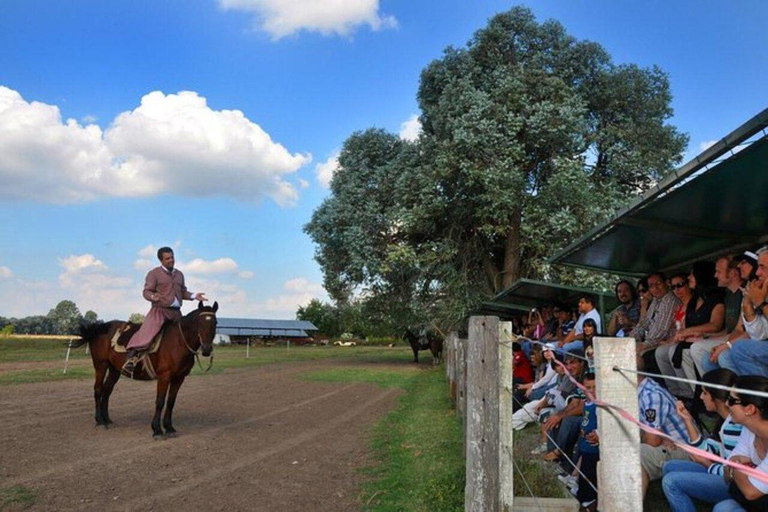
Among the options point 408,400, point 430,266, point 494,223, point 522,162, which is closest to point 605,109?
point 522,162

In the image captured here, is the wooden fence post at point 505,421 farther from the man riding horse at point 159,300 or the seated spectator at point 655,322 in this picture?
the man riding horse at point 159,300

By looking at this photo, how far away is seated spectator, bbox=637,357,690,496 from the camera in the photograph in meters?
4.46

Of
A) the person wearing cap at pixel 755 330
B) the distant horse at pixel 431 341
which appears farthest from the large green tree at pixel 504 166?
the person wearing cap at pixel 755 330

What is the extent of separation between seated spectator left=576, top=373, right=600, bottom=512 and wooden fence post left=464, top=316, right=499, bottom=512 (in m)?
0.99

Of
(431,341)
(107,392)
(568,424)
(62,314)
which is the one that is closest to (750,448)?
(568,424)

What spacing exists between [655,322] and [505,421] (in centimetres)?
357

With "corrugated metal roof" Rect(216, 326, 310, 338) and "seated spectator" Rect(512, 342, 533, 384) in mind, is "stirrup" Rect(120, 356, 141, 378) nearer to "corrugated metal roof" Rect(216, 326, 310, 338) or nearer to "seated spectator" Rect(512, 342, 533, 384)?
"seated spectator" Rect(512, 342, 533, 384)

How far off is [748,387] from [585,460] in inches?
73.7

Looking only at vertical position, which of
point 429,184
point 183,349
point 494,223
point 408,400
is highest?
point 429,184

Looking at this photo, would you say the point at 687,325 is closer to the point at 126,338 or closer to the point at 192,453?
the point at 192,453

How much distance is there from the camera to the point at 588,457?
4.82 m

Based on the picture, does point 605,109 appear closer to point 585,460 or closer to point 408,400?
point 408,400

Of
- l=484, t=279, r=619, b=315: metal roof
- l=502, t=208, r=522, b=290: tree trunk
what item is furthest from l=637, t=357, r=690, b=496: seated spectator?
l=502, t=208, r=522, b=290: tree trunk

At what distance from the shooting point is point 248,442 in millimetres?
8320
